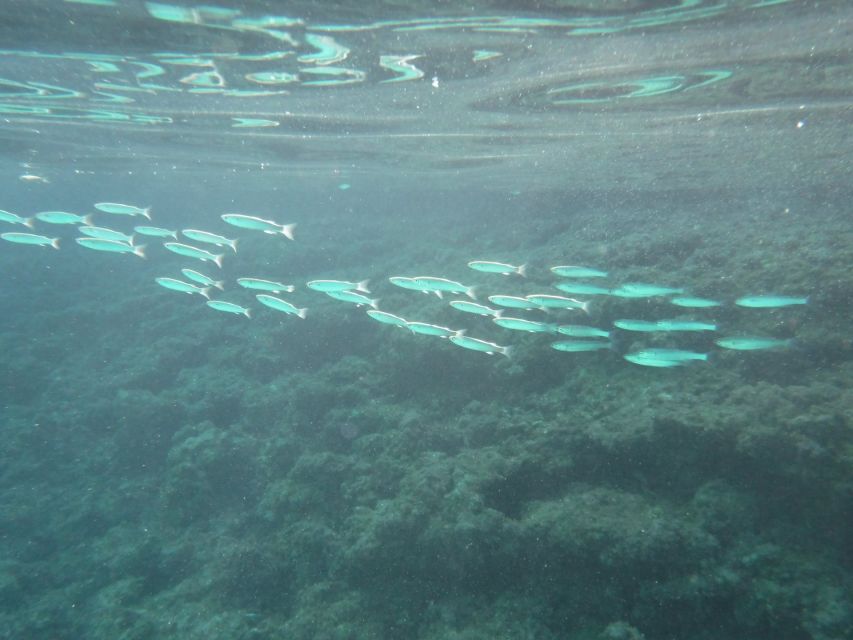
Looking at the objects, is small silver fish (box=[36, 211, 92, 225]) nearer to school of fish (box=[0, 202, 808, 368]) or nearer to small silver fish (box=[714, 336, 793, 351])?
school of fish (box=[0, 202, 808, 368])

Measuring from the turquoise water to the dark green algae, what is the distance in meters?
0.05

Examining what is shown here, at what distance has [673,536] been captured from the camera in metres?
6.36

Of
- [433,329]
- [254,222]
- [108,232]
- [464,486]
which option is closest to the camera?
[464,486]

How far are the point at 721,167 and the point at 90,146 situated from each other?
36758mm

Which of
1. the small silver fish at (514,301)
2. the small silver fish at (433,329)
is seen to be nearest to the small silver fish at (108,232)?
the small silver fish at (433,329)

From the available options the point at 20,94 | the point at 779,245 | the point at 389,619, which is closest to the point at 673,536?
the point at 389,619

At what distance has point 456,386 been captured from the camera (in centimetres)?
1190

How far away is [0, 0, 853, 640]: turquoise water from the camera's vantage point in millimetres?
6742

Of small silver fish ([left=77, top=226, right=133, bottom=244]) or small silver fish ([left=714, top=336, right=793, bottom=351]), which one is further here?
small silver fish ([left=77, top=226, right=133, bottom=244])

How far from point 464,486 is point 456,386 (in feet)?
13.9

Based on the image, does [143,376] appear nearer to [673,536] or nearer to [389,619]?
[389,619]

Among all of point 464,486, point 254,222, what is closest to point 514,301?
point 464,486

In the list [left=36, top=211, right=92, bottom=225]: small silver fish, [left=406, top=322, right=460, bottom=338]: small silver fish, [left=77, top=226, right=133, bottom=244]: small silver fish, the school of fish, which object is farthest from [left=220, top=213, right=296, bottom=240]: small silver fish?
[left=36, top=211, right=92, bottom=225]: small silver fish

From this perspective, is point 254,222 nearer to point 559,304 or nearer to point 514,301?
point 514,301
